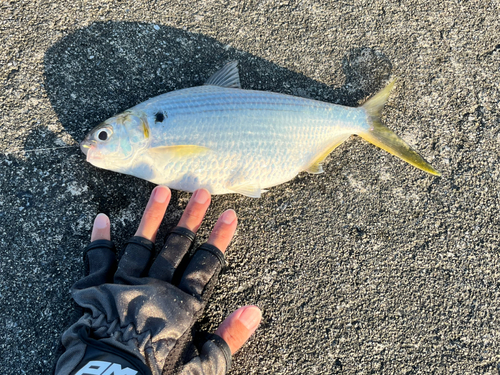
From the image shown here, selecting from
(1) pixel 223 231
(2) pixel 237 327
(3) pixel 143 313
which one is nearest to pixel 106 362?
(3) pixel 143 313

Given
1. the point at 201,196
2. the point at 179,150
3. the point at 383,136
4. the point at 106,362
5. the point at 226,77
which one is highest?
the point at 226,77

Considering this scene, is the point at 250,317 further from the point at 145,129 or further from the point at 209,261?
the point at 145,129

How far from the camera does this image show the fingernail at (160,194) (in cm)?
231

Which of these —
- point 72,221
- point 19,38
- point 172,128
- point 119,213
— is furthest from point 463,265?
point 19,38

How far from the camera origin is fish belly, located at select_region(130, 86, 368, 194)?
229 centimetres

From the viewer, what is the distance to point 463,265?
8.75 feet

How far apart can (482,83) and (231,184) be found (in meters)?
2.54

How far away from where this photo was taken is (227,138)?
7.66ft

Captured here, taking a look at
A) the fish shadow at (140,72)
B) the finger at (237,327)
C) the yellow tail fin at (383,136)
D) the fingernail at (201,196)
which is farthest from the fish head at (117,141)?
the yellow tail fin at (383,136)

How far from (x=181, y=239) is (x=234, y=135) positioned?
2.77 ft

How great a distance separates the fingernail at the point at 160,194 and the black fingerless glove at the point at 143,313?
0.82 ft

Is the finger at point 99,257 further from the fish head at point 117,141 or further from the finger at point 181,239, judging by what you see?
the fish head at point 117,141

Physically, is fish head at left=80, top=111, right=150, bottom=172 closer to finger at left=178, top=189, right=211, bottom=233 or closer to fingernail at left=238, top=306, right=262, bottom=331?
finger at left=178, top=189, right=211, bottom=233

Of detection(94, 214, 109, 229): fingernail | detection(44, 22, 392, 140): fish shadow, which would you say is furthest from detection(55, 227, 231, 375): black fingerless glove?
detection(44, 22, 392, 140): fish shadow
